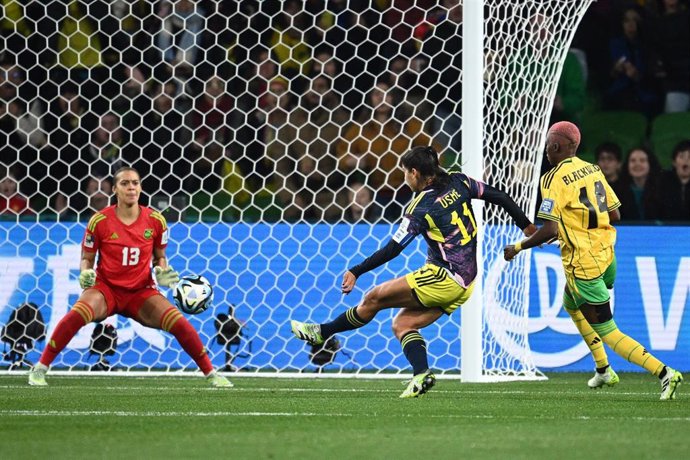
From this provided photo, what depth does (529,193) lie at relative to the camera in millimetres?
10289

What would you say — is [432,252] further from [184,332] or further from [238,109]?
[238,109]

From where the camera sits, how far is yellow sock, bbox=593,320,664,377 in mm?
7605

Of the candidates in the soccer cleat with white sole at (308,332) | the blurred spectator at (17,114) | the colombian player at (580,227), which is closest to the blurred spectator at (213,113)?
the blurred spectator at (17,114)

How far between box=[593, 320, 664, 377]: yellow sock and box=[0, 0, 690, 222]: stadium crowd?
143 inches

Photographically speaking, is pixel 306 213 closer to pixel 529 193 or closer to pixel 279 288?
pixel 279 288

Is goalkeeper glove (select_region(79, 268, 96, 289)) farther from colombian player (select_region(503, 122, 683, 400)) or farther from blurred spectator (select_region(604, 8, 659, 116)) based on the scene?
blurred spectator (select_region(604, 8, 659, 116))

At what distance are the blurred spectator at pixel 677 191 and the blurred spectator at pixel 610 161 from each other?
16.8 inches

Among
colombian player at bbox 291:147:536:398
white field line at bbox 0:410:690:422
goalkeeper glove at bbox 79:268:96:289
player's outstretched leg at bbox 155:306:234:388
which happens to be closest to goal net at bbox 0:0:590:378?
colombian player at bbox 291:147:536:398

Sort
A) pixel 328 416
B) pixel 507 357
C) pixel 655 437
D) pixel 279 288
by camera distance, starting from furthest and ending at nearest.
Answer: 1. pixel 279 288
2. pixel 507 357
3. pixel 328 416
4. pixel 655 437

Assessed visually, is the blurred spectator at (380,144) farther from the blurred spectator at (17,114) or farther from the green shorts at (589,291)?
the green shorts at (589,291)

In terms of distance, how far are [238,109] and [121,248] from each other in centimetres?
331

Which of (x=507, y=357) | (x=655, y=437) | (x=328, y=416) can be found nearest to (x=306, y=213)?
(x=507, y=357)

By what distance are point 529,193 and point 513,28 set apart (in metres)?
1.34

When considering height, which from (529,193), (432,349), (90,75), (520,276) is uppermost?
(90,75)
